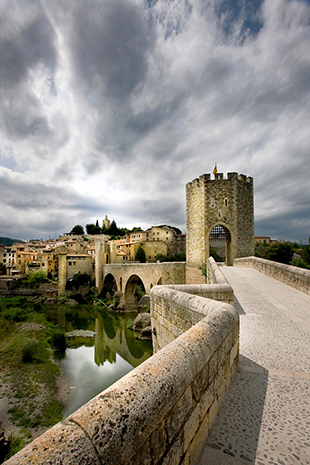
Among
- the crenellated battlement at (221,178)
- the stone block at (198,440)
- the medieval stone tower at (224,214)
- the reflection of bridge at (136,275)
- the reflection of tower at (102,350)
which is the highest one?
the crenellated battlement at (221,178)

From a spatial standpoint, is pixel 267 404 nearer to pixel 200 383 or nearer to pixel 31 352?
pixel 200 383

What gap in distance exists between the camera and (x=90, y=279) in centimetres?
3953

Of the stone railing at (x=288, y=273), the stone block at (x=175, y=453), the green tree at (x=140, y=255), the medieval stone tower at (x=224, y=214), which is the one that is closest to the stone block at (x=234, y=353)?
the stone block at (x=175, y=453)

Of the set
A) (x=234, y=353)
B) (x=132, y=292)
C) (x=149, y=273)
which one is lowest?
(x=132, y=292)

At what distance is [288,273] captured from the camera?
8336mm

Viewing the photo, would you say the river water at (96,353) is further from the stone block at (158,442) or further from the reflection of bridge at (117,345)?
the stone block at (158,442)

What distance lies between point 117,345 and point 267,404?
19.3m

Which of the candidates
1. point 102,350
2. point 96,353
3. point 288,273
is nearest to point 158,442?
point 288,273

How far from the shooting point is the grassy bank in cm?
911

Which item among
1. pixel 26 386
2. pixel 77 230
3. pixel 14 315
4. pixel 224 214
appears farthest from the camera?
pixel 77 230

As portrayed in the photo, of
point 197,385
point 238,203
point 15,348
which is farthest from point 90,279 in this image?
point 197,385

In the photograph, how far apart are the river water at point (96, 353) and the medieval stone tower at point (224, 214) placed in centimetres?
826

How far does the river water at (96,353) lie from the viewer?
1243 cm

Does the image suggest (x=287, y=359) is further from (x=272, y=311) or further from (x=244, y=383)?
(x=272, y=311)
